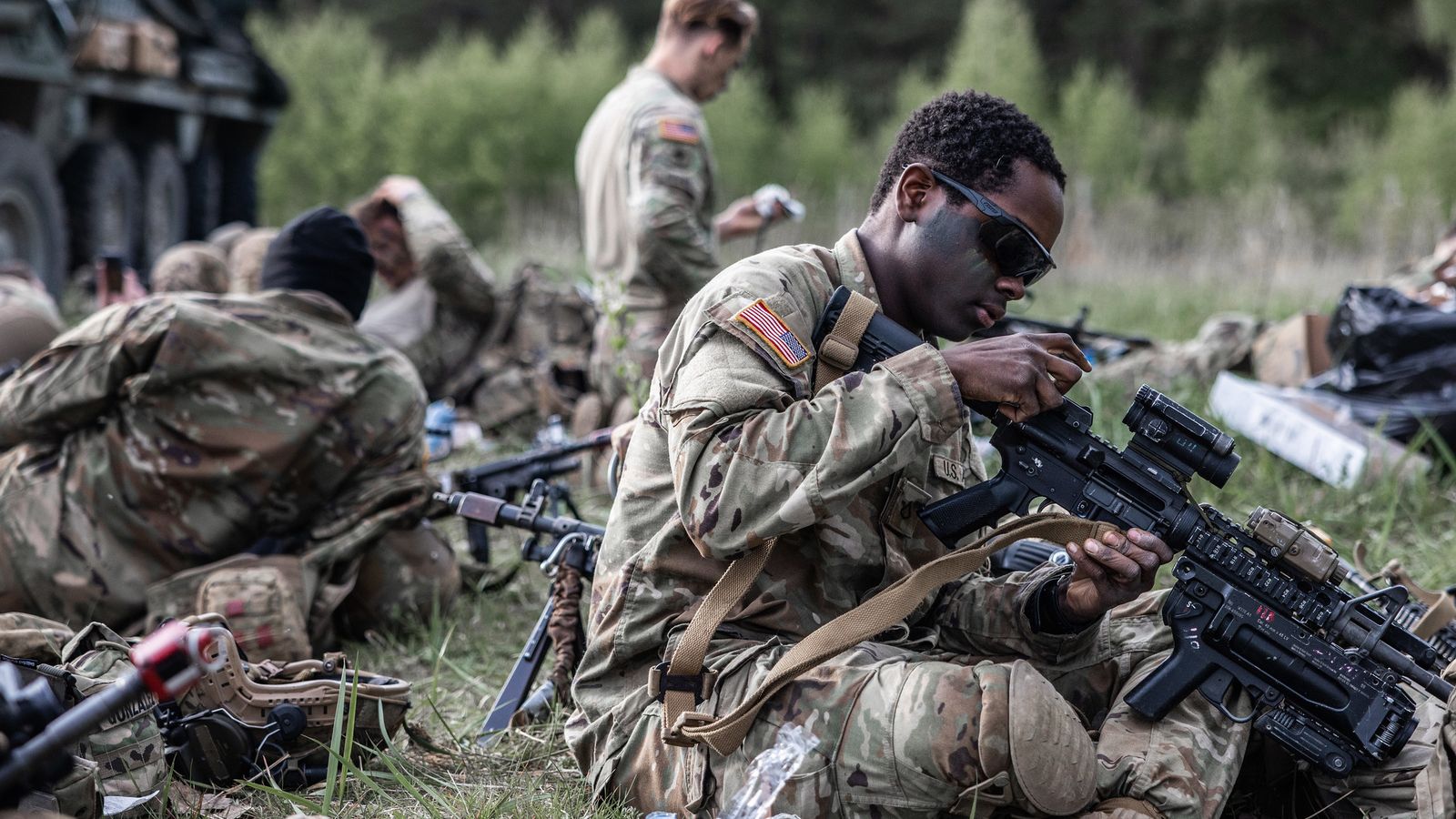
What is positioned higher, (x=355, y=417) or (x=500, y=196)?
(x=355, y=417)

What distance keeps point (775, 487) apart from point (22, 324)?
4.11 meters

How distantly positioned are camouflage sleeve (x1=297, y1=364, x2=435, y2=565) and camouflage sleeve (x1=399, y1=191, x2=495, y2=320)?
7.92 ft

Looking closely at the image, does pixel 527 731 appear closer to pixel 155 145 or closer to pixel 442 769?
pixel 442 769

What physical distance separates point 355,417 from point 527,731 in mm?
1187

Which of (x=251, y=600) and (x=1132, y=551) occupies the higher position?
(x=1132, y=551)

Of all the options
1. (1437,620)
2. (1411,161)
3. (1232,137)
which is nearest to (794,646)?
(1437,620)

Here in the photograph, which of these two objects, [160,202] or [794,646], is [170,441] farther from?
[160,202]

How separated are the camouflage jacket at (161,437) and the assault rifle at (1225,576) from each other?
190 centimetres

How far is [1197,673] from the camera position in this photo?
2537mm

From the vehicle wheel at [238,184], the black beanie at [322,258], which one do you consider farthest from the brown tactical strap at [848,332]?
the vehicle wheel at [238,184]

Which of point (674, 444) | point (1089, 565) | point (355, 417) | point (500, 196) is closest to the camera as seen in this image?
point (674, 444)

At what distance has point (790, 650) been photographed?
7.77ft

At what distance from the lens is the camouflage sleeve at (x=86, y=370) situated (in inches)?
142

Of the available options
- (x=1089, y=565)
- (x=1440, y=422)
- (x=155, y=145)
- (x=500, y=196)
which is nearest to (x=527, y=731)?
(x=1089, y=565)
